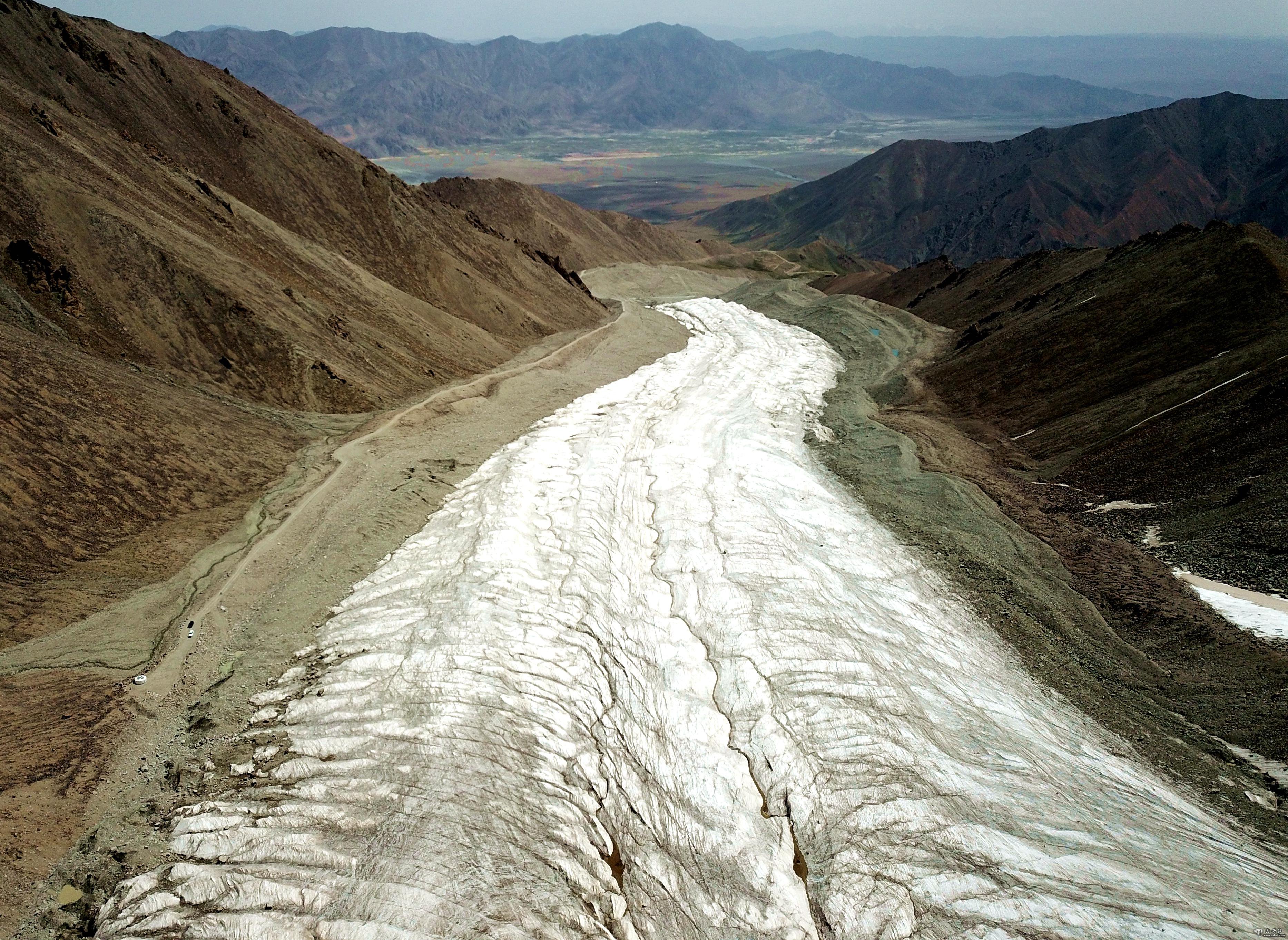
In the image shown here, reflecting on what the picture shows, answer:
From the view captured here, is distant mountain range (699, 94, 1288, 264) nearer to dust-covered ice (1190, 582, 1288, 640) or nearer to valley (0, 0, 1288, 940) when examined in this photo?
valley (0, 0, 1288, 940)

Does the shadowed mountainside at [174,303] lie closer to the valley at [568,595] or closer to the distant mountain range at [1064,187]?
the valley at [568,595]

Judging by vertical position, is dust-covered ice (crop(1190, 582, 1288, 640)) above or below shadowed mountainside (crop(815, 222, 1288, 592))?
below

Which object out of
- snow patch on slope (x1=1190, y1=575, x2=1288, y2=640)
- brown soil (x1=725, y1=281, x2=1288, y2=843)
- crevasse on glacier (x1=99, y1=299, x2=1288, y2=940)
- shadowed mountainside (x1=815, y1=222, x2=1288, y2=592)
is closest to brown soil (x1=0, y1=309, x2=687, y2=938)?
crevasse on glacier (x1=99, y1=299, x2=1288, y2=940)

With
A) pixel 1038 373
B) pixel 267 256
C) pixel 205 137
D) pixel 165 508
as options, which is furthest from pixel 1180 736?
pixel 205 137

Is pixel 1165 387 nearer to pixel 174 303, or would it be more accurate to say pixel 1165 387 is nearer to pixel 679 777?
pixel 679 777

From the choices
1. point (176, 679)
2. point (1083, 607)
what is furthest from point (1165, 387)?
point (176, 679)
